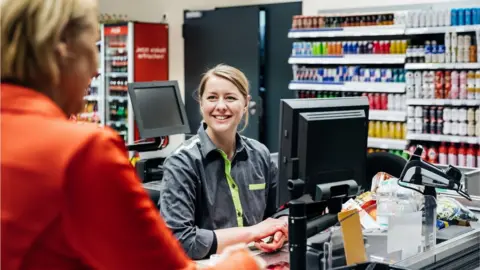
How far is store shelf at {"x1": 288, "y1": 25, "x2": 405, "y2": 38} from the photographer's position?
22.5 feet

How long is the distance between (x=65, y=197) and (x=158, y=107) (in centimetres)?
336

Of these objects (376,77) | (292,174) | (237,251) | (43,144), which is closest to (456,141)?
(376,77)

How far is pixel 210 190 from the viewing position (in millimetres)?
2844

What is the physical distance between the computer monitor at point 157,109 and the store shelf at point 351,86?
3164mm

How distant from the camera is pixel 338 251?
2.10 metres

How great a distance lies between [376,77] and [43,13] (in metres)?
6.27

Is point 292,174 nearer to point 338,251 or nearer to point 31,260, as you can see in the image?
point 338,251

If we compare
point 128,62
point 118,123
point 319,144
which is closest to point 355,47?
point 128,62

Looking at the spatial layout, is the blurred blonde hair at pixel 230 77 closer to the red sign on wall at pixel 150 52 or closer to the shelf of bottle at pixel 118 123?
the red sign on wall at pixel 150 52

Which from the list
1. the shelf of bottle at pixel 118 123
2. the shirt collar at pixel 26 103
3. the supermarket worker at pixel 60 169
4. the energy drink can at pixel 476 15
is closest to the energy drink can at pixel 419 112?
the energy drink can at pixel 476 15

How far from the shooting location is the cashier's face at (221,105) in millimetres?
2955

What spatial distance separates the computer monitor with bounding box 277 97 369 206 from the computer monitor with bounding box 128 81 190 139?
233cm

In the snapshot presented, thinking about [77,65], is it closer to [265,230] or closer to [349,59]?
[265,230]

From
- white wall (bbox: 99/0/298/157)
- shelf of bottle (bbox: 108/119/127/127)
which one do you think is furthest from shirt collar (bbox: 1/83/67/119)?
shelf of bottle (bbox: 108/119/127/127)
